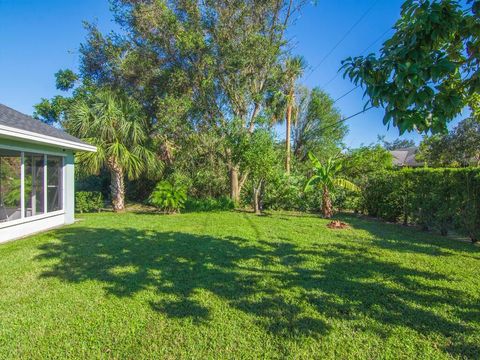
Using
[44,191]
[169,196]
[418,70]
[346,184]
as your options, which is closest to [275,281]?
[418,70]

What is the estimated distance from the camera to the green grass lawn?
2.89 m

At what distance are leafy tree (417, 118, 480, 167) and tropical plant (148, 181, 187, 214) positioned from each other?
2256 cm

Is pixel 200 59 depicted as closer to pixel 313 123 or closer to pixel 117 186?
pixel 117 186

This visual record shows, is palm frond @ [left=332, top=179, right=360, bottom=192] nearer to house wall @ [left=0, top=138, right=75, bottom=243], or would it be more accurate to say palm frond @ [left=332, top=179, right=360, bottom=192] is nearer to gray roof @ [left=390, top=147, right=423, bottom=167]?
house wall @ [left=0, top=138, right=75, bottom=243]

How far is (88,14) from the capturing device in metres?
15.1

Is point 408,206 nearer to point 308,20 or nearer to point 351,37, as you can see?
point 351,37

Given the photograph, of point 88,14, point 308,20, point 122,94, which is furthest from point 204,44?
point 88,14

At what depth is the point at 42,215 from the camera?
8742 mm

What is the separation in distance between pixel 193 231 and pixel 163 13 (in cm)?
1005

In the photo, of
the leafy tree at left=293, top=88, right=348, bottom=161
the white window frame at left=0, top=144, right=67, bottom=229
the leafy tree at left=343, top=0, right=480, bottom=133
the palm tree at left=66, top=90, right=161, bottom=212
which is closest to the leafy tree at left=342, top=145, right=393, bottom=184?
the leafy tree at left=293, top=88, right=348, bottom=161

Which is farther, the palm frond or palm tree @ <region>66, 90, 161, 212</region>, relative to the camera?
the palm frond

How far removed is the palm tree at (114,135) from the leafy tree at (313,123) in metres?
13.3

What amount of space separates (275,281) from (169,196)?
28.6 ft

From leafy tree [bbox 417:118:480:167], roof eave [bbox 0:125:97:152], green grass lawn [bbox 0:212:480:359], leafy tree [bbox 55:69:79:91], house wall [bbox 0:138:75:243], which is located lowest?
green grass lawn [bbox 0:212:480:359]
